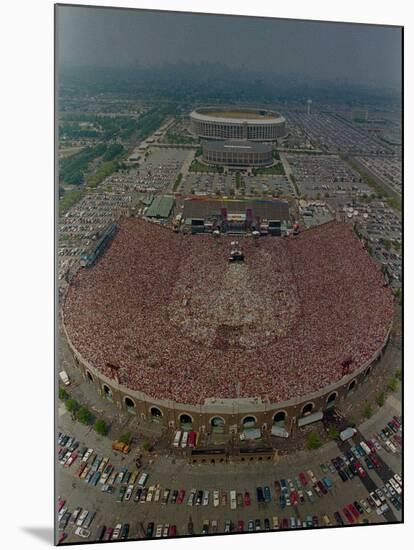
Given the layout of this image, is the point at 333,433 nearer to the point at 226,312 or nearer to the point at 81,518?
the point at 226,312

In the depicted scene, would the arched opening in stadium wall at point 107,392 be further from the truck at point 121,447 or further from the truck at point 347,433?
the truck at point 347,433

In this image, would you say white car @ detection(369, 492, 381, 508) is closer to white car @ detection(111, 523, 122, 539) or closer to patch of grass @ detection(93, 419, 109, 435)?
white car @ detection(111, 523, 122, 539)

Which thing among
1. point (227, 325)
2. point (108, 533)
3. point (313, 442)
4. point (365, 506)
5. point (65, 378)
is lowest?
point (108, 533)

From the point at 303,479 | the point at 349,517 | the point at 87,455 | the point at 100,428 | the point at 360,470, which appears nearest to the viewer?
the point at 349,517

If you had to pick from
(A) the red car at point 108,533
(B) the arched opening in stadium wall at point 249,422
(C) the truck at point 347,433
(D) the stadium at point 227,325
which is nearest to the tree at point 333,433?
(C) the truck at point 347,433

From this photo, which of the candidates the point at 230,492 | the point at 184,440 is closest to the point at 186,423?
the point at 184,440

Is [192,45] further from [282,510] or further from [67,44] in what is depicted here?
[282,510]

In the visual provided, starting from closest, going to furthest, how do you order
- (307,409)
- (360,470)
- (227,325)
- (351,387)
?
(360,470)
(307,409)
(351,387)
(227,325)
